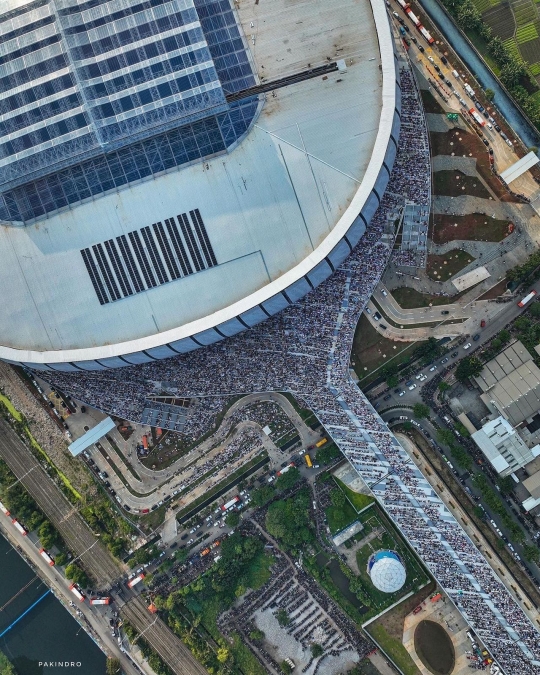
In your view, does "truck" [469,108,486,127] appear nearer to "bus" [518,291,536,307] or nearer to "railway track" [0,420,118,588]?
"bus" [518,291,536,307]

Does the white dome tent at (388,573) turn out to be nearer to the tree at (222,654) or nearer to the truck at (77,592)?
the tree at (222,654)

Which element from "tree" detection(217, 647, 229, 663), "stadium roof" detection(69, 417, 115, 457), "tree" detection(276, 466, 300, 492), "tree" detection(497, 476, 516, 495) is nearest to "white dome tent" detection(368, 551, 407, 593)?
"tree" detection(276, 466, 300, 492)

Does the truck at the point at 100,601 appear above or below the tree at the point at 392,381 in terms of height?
below

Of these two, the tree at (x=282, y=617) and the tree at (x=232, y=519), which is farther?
the tree at (x=282, y=617)

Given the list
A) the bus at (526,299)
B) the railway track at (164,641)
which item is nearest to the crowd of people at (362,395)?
the bus at (526,299)

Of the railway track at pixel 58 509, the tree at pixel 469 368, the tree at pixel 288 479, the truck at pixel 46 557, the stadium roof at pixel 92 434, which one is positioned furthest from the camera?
the railway track at pixel 58 509

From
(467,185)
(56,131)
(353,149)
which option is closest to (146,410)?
(56,131)
